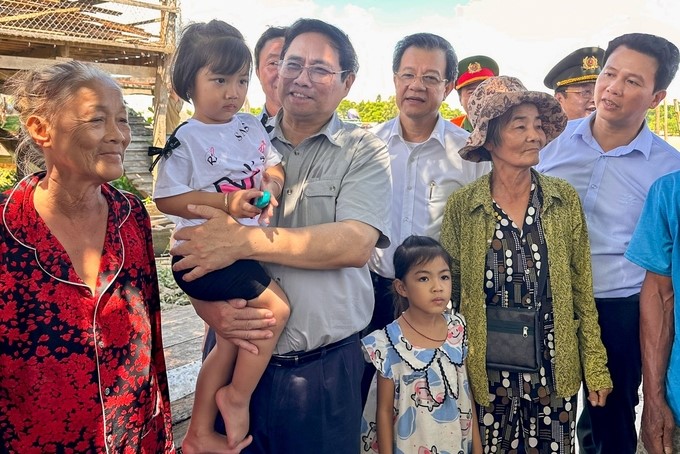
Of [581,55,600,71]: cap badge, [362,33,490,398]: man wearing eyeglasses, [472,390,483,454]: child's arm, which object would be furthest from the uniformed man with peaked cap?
[472,390,483,454]: child's arm

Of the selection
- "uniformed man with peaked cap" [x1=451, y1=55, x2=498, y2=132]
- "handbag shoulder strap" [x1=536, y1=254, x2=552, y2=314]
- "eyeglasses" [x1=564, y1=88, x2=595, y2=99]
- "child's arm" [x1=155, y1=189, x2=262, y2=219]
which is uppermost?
"uniformed man with peaked cap" [x1=451, y1=55, x2=498, y2=132]

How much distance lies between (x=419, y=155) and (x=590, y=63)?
2.05 meters

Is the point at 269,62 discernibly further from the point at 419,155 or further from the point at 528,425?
the point at 528,425

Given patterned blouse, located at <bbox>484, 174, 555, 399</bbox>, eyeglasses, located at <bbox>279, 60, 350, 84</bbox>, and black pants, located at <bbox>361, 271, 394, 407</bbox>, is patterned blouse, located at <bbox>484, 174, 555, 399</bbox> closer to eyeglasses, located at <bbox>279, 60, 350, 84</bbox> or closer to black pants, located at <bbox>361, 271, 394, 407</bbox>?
black pants, located at <bbox>361, 271, 394, 407</bbox>

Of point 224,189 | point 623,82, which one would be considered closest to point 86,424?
point 224,189

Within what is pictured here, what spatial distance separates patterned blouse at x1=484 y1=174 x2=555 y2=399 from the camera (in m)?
2.43

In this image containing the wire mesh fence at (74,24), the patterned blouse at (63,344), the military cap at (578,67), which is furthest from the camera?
the wire mesh fence at (74,24)

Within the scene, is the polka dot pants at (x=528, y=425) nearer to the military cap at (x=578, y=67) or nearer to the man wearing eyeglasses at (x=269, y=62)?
the man wearing eyeglasses at (x=269, y=62)

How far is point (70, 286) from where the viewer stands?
5.41 ft

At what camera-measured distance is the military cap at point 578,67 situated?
161 inches

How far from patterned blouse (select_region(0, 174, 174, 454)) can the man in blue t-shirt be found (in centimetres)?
186

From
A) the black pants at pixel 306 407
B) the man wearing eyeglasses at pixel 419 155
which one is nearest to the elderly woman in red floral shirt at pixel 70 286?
the black pants at pixel 306 407

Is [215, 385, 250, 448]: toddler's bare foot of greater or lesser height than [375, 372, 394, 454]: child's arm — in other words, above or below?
above

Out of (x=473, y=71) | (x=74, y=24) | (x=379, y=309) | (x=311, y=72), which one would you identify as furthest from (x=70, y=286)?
(x=74, y=24)
